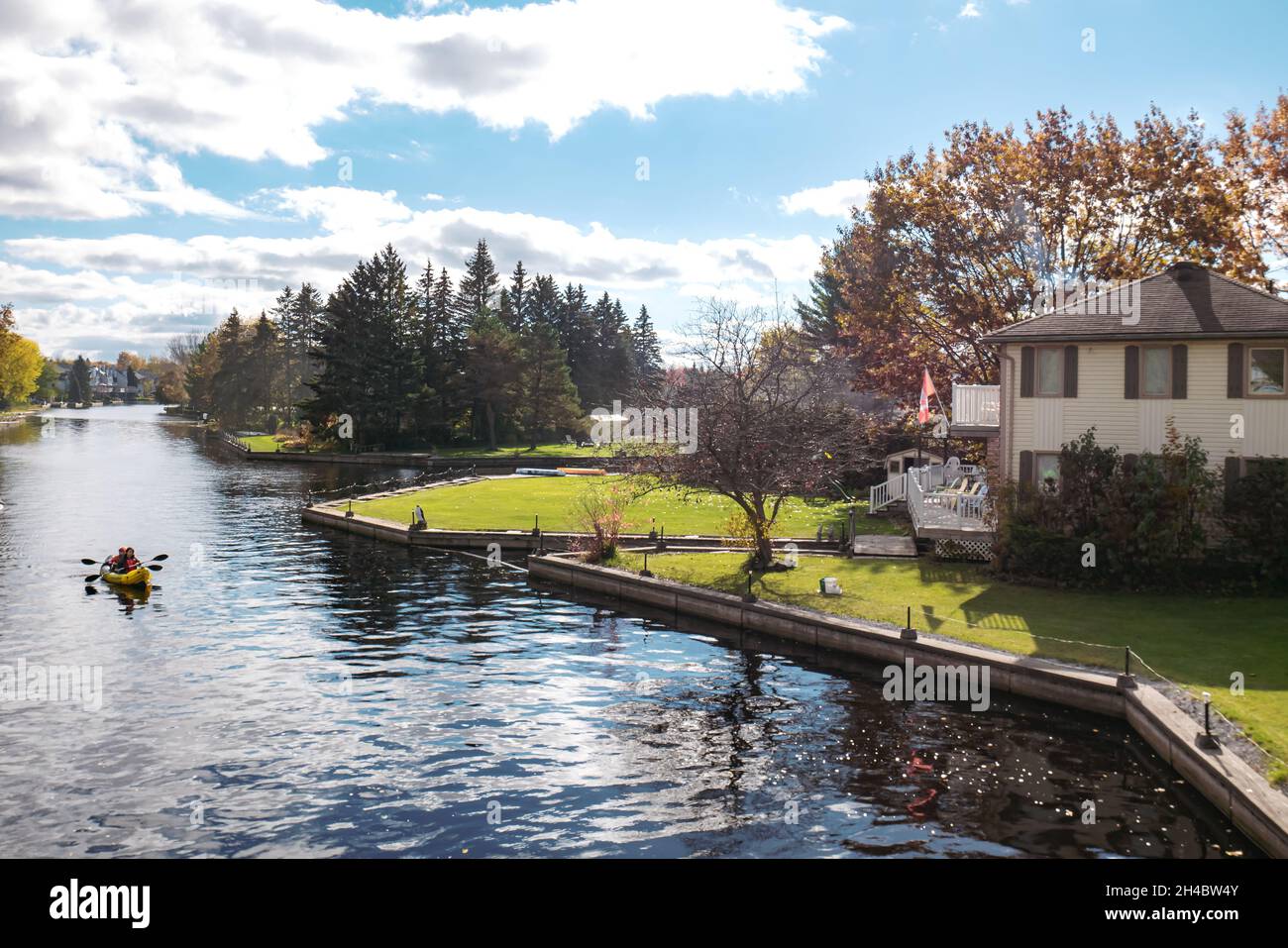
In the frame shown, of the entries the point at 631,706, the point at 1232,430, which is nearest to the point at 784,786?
the point at 631,706

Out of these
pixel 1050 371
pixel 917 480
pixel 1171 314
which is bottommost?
pixel 917 480

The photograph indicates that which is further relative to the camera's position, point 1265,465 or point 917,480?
point 917,480

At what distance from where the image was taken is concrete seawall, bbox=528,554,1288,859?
43.4ft

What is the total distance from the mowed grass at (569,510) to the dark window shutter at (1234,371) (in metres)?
12.6

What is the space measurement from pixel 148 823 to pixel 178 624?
13418 millimetres

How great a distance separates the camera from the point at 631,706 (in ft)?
63.7

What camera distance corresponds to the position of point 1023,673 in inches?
762

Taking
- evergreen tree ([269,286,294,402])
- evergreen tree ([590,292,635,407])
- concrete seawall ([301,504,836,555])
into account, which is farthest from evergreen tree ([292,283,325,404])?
concrete seawall ([301,504,836,555])

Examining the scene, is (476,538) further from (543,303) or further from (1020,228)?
(543,303)

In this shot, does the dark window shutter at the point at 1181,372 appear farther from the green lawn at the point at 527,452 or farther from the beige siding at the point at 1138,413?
the green lawn at the point at 527,452

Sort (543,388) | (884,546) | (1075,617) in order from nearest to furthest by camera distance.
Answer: (1075,617), (884,546), (543,388)

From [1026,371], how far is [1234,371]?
558 cm

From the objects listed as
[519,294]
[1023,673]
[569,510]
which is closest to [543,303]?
[519,294]

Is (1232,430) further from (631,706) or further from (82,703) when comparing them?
(82,703)
